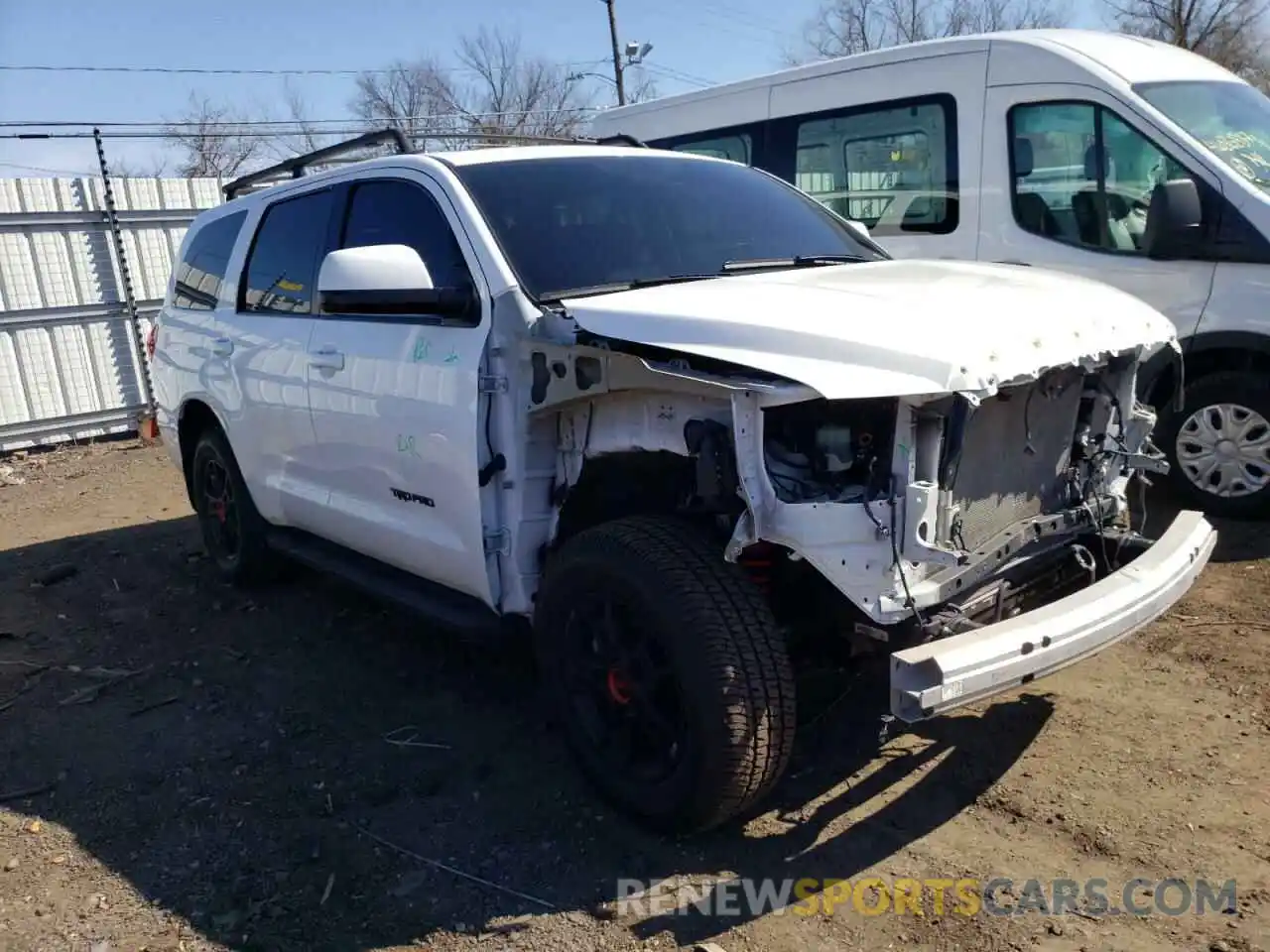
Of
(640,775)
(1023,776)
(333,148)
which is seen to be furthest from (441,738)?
(333,148)

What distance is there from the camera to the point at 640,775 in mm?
3156

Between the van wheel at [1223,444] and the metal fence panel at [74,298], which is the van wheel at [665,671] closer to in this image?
the van wheel at [1223,444]

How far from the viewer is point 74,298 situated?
1074 cm

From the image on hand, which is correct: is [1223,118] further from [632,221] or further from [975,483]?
[975,483]

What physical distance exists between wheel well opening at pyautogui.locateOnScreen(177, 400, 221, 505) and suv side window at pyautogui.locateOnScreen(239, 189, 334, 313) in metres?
0.83

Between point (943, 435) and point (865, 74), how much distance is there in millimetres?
4944

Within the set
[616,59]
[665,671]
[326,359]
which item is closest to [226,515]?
[326,359]

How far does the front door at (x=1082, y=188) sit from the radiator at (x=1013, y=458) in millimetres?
2720

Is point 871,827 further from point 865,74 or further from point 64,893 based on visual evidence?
point 865,74

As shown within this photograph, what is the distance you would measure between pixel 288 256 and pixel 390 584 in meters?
1.66

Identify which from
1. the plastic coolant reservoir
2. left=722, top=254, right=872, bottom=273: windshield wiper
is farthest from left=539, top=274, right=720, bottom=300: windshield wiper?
the plastic coolant reservoir

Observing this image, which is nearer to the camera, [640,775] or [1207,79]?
[640,775]

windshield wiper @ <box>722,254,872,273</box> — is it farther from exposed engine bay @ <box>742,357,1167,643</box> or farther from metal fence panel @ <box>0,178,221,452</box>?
metal fence panel @ <box>0,178,221,452</box>

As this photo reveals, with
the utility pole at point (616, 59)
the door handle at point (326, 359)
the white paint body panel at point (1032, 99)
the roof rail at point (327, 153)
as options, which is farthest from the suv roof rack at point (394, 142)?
the utility pole at point (616, 59)
